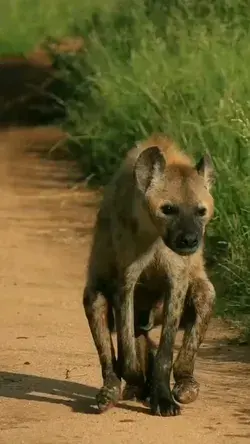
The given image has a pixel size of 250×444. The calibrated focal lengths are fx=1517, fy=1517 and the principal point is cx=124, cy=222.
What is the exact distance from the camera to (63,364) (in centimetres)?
708

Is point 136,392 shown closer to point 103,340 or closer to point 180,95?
point 103,340

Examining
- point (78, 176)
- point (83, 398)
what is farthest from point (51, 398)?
point (78, 176)

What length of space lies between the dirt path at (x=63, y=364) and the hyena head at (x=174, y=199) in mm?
721

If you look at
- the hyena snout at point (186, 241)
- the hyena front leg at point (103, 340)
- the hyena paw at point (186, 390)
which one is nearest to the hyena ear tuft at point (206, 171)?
the hyena snout at point (186, 241)

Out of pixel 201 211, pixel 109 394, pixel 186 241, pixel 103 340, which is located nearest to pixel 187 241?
pixel 186 241

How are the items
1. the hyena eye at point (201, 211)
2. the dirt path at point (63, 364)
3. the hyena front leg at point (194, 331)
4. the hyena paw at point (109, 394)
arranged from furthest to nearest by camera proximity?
1. the hyena front leg at point (194, 331)
2. the hyena paw at point (109, 394)
3. the hyena eye at point (201, 211)
4. the dirt path at point (63, 364)

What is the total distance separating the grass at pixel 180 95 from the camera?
8891mm

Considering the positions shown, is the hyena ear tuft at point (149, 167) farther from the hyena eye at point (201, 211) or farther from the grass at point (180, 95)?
the grass at point (180, 95)

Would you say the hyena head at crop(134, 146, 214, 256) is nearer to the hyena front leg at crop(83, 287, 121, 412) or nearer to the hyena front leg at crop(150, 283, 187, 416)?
the hyena front leg at crop(150, 283, 187, 416)

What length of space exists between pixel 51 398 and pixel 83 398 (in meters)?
0.14

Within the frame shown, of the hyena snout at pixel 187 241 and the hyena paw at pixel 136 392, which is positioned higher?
the hyena snout at pixel 187 241

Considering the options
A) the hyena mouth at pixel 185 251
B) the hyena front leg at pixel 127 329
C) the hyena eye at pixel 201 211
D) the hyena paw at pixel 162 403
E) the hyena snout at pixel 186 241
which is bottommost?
the hyena paw at pixel 162 403

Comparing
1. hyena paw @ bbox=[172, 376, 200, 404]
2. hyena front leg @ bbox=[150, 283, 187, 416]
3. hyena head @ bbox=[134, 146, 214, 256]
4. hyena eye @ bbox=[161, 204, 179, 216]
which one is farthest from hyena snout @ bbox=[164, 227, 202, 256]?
hyena paw @ bbox=[172, 376, 200, 404]

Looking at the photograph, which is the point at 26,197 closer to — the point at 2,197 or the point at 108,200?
the point at 2,197
